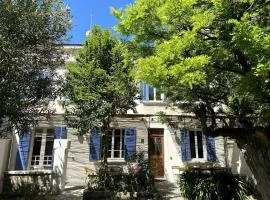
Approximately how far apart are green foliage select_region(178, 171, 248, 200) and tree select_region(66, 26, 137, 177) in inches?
151

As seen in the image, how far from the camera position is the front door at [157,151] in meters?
18.6

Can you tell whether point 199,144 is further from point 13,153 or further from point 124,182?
point 13,153

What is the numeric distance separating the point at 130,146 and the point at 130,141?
0.29 meters

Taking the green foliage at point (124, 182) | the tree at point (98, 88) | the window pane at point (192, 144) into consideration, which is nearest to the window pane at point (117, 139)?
the tree at point (98, 88)

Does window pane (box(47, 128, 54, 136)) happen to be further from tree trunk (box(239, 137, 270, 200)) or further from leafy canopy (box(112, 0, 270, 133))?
tree trunk (box(239, 137, 270, 200))

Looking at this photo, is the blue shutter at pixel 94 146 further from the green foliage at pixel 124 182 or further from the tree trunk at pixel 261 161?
the tree trunk at pixel 261 161

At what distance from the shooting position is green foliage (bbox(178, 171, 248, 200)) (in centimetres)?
1325

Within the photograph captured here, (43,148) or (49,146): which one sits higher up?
(49,146)

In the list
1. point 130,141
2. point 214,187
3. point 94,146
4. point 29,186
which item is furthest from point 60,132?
point 214,187

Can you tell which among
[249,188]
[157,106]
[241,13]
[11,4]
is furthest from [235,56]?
[157,106]

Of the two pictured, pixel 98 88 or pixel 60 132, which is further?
pixel 60 132

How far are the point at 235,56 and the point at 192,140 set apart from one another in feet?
35.5

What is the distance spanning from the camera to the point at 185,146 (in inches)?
733

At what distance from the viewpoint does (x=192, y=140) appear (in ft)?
62.5
